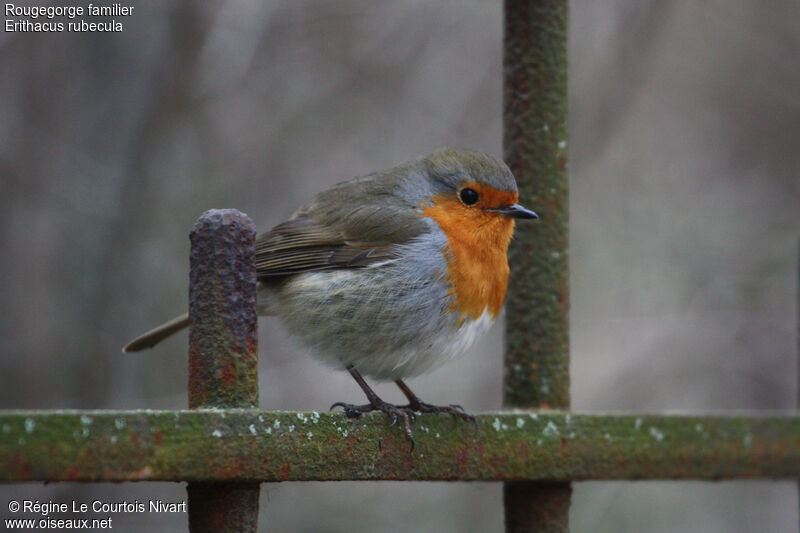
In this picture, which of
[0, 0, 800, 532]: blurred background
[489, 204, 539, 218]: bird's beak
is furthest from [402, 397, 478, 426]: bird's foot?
[0, 0, 800, 532]: blurred background

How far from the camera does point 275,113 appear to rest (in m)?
5.17

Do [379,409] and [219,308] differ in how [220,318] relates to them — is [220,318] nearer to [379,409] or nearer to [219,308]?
[219,308]

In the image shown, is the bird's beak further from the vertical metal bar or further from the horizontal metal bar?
the horizontal metal bar

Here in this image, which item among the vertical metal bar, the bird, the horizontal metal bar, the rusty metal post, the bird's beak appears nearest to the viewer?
the horizontal metal bar

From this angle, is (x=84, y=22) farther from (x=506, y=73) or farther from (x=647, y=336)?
(x=647, y=336)

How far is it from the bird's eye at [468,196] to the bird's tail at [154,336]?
37.1 inches

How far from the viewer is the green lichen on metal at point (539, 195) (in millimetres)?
1865

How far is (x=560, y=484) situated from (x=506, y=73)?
82 cm

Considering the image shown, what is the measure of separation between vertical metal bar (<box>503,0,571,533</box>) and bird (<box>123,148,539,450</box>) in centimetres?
49

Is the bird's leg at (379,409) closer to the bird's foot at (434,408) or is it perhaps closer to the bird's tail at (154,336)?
the bird's foot at (434,408)

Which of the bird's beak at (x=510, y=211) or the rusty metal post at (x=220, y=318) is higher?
the bird's beak at (x=510, y=211)

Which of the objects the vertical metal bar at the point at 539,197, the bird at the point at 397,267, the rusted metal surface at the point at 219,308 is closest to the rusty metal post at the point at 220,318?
the rusted metal surface at the point at 219,308

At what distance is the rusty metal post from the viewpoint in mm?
1330

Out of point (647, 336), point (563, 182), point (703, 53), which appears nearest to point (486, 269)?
point (563, 182)
